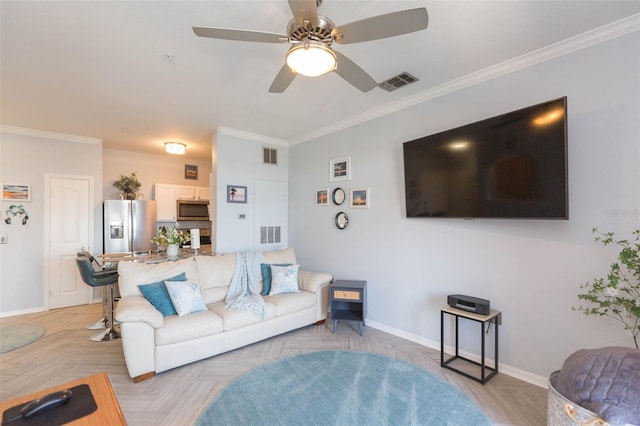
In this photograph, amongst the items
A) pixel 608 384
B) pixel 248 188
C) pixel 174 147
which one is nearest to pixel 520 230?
pixel 608 384

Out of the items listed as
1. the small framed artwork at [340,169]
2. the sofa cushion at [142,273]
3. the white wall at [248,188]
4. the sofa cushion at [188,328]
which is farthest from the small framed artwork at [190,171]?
the sofa cushion at [188,328]

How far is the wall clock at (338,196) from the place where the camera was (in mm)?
4102

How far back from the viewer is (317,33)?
5.36 feet

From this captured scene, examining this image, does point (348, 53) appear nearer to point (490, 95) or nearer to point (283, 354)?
point (490, 95)

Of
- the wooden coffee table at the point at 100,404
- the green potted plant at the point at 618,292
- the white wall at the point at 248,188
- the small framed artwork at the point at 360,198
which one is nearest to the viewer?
the wooden coffee table at the point at 100,404

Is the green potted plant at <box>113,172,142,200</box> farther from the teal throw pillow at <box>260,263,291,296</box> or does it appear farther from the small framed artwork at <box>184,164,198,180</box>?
the teal throw pillow at <box>260,263,291,296</box>

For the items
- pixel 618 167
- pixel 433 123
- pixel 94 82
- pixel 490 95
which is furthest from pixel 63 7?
pixel 618 167

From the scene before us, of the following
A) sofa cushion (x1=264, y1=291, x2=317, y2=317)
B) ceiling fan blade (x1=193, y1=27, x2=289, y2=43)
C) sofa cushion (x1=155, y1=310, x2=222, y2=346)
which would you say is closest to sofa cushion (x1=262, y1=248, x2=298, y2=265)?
sofa cushion (x1=264, y1=291, x2=317, y2=317)

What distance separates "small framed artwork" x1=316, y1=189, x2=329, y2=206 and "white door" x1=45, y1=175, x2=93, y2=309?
388 centimetres

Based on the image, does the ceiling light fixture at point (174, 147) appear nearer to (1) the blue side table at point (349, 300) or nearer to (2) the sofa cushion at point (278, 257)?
(2) the sofa cushion at point (278, 257)

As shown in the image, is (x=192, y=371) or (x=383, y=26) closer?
(x=383, y=26)

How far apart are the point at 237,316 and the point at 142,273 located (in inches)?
44.2

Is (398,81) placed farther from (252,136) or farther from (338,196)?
(252,136)

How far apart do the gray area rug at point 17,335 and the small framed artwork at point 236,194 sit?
2848 millimetres
